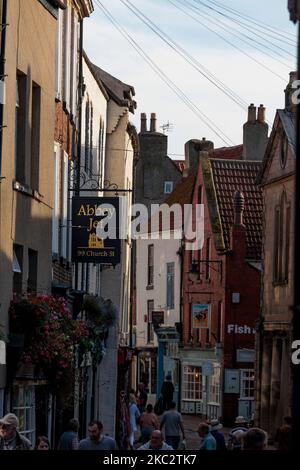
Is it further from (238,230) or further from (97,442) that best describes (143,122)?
(97,442)

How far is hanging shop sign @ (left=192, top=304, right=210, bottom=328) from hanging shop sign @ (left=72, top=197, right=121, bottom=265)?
32114mm

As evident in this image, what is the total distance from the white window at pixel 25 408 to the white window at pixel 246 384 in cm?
3546

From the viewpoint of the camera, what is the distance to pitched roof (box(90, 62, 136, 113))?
48219mm

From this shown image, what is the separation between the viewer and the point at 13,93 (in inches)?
895

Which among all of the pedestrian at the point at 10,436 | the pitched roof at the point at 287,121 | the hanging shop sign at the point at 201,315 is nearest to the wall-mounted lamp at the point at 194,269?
the hanging shop sign at the point at 201,315

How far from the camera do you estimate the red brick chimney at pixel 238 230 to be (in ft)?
198

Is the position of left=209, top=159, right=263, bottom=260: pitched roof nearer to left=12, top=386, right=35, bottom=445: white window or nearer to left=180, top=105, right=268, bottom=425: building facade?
left=180, top=105, right=268, bottom=425: building facade

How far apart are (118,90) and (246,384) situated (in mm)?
15704

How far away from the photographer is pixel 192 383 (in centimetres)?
6738

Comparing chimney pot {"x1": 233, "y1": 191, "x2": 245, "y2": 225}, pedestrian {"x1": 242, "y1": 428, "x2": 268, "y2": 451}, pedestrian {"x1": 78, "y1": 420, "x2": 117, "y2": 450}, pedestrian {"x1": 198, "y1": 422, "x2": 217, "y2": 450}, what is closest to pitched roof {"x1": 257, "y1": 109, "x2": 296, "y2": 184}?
chimney pot {"x1": 233, "y1": 191, "x2": 245, "y2": 225}

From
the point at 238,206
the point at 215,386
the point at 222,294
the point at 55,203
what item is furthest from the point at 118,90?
the point at 55,203

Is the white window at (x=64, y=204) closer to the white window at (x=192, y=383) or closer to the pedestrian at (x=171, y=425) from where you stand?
the pedestrian at (x=171, y=425)

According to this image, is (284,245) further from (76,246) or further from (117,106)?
(76,246)

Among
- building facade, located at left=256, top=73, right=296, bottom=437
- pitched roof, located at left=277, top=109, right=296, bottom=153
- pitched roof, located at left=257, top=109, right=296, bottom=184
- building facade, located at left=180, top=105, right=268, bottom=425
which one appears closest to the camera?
building facade, located at left=256, top=73, right=296, bottom=437
